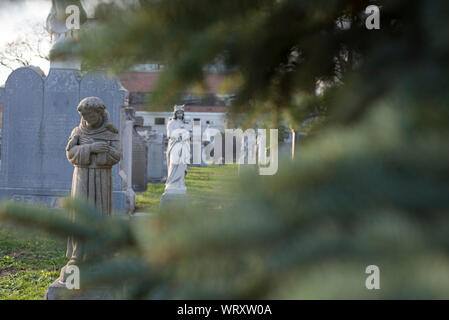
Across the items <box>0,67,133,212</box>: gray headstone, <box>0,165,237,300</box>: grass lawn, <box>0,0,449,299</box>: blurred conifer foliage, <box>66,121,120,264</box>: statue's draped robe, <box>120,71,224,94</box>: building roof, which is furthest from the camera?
<box>0,67,133,212</box>: gray headstone

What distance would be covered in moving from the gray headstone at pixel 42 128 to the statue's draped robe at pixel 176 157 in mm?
1275

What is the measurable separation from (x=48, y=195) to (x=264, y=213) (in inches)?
337

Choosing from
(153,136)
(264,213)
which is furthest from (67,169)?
(264,213)

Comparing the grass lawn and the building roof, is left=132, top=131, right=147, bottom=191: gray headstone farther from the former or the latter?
the building roof

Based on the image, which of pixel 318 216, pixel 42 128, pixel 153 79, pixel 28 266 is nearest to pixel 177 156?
pixel 42 128

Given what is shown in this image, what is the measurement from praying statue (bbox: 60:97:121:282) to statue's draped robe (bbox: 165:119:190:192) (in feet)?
15.0

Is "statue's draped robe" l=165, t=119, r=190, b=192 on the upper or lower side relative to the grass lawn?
upper

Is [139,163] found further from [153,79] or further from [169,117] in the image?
[153,79]

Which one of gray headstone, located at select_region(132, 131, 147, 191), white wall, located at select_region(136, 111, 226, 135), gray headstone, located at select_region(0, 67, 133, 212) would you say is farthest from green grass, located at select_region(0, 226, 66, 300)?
gray headstone, located at select_region(132, 131, 147, 191)

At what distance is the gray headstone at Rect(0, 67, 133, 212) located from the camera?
814cm

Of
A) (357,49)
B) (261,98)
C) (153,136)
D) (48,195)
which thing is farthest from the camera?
(153,136)

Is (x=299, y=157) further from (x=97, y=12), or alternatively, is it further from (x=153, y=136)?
(x=153, y=136)

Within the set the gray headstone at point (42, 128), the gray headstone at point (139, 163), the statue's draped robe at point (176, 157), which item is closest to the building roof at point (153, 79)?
the gray headstone at point (42, 128)
